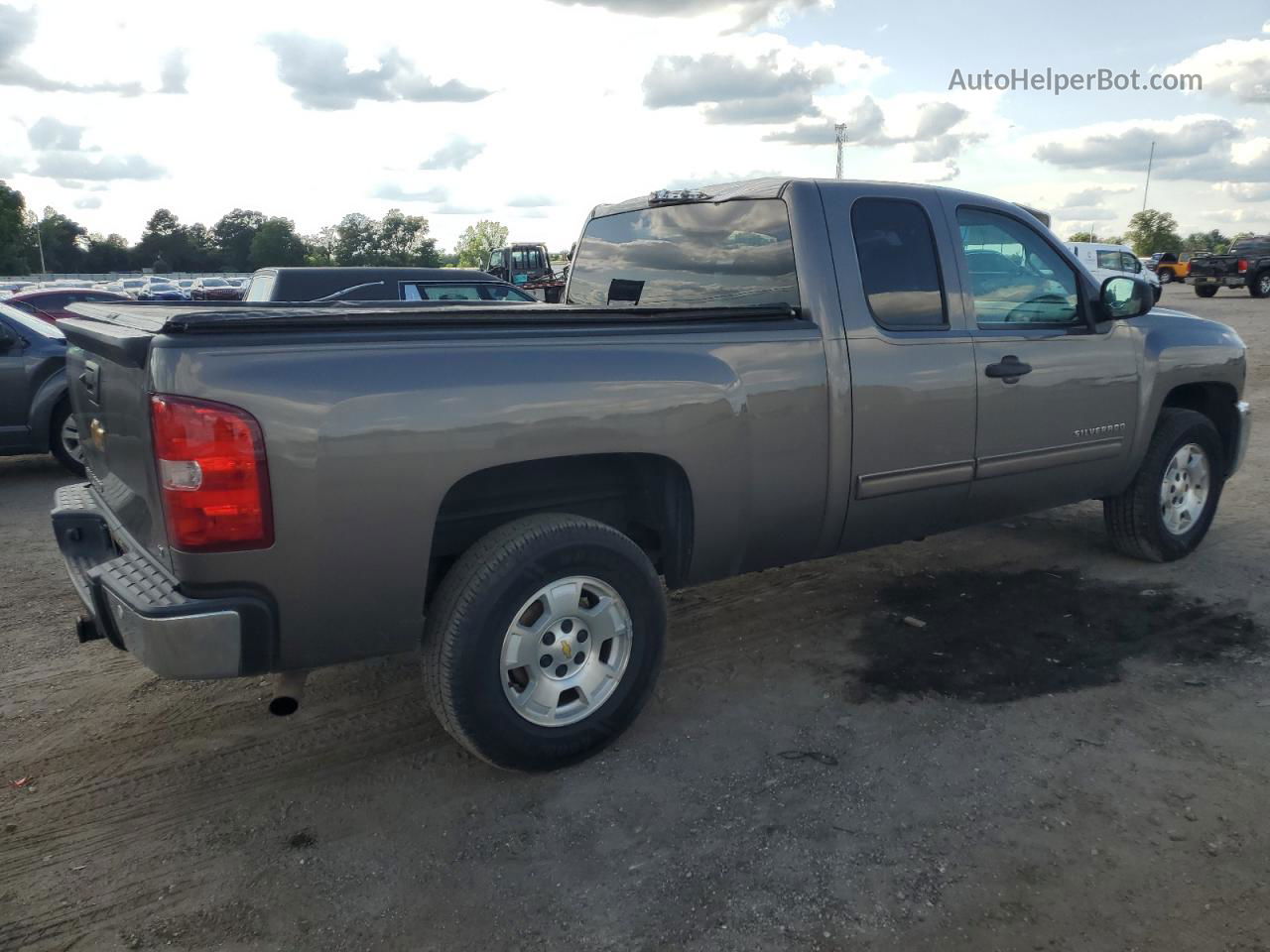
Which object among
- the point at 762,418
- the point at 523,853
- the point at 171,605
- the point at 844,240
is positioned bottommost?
the point at 523,853

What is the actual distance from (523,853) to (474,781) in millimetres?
455

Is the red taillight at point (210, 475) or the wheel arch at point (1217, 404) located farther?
the wheel arch at point (1217, 404)

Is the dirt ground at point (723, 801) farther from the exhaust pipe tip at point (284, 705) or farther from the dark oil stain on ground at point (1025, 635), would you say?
the exhaust pipe tip at point (284, 705)

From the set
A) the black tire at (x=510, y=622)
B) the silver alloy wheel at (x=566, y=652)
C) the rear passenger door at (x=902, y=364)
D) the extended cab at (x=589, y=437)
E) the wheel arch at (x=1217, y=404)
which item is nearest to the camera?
the extended cab at (x=589, y=437)

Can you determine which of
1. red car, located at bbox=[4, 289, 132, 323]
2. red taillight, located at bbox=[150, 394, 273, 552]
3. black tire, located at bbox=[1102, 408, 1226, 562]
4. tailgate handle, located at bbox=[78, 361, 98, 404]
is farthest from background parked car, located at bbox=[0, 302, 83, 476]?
black tire, located at bbox=[1102, 408, 1226, 562]

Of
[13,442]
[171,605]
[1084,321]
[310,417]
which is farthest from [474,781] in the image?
[13,442]

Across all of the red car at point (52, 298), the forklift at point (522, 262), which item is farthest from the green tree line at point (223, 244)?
the red car at point (52, 298)

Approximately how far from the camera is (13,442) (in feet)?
26.2

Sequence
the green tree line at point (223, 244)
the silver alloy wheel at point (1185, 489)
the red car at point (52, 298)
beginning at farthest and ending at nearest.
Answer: the green tree line at point (223, 244) → the red car at point (52, 298) → the silver alloy wheel at point (1185, 489)

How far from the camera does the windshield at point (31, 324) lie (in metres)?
8.20

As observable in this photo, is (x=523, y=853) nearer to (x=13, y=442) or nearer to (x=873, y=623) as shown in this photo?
(x=873, y=623)

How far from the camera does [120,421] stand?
3.03 metres

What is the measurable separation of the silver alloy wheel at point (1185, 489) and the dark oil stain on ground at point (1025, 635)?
0.57 metres

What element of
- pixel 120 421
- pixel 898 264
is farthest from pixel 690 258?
pixel 120 421
